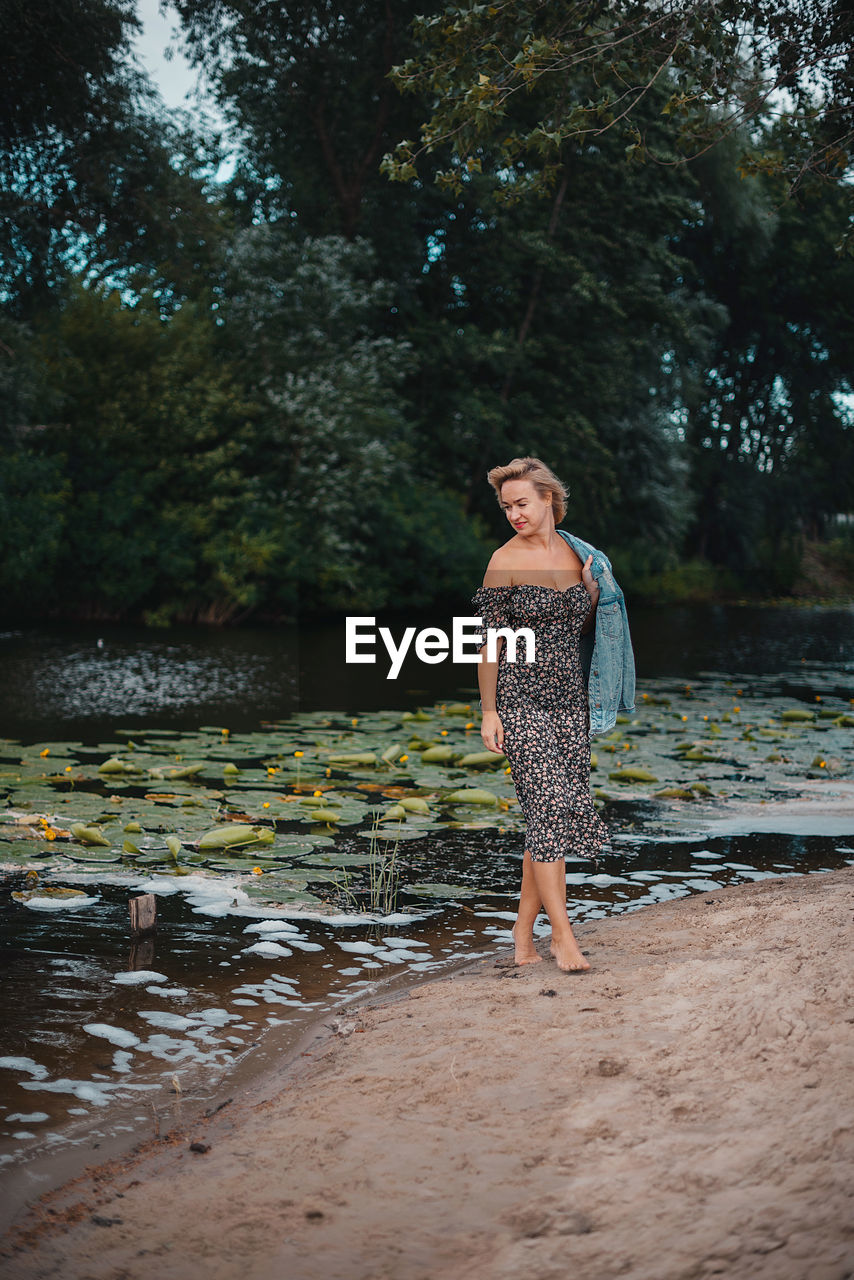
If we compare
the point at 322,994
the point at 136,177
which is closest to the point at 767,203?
the point at 136,177

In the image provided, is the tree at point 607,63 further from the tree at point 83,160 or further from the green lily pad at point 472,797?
the tree at point 83,160

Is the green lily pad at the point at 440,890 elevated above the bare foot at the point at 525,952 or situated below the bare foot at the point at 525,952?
below

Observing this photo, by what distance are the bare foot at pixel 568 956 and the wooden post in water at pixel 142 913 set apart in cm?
179

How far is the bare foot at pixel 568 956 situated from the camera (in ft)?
13.8

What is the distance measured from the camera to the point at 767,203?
30781 mm

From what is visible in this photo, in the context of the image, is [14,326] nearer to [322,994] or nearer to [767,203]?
→ [322,994]

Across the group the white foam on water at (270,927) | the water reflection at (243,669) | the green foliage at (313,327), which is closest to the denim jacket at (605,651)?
the white foam on water at (270,927)

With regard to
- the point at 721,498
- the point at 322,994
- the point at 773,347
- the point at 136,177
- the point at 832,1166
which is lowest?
the point at 322,994

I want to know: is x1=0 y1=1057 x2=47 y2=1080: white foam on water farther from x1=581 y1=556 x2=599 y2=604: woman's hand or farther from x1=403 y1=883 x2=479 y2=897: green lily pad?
x1=581 y1=556 x2=599 y2=604: woman's hand

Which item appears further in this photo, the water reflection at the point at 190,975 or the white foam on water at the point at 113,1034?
the white foam on water at the point at 113,1034

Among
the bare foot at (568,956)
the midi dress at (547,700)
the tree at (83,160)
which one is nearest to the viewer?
the bare foot at (568,956)

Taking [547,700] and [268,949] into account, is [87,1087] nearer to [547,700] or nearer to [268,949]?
[268,949]

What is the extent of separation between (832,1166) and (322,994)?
2.30m

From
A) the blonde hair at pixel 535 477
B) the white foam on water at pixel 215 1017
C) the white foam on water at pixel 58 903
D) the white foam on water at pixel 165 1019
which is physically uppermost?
the blonde hair at pixel 535 477
